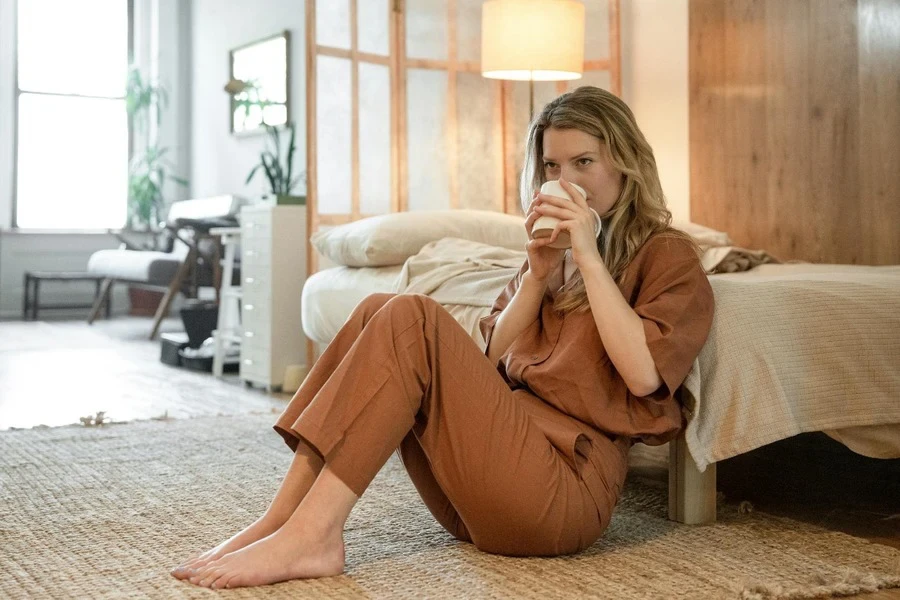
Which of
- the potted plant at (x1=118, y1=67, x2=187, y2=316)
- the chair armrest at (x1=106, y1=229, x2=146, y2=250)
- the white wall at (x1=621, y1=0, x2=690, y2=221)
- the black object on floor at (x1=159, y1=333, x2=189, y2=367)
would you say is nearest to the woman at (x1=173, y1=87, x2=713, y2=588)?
the white wall at (x1=621, y1=0, x2=690, y2=221)

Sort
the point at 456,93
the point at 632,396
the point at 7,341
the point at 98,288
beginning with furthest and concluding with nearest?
1. the point at 98,288
2. the point at 7,341
3. the point at 456,93
4. the point at 632,396

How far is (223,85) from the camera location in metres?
7.21

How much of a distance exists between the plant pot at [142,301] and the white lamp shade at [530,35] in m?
5.09

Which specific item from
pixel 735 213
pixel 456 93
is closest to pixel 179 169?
pixel 456 93

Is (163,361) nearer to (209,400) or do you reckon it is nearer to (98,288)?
(209,400)

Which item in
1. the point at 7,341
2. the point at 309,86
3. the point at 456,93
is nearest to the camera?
the point at 309,86

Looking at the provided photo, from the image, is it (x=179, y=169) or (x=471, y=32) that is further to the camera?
(x=179, y=169)

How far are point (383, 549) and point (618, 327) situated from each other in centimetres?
53

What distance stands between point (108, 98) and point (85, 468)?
6521 millimetres

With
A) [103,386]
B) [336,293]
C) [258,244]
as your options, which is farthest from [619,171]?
[103,386]

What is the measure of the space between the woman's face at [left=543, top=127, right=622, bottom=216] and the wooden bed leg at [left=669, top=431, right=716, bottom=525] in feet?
1.59

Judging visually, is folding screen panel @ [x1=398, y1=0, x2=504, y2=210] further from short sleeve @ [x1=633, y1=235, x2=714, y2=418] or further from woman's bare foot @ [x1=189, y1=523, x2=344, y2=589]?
woman's bare foot @ [x1=189, y1=523, x2=344, y2=589]

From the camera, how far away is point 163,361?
189 inches

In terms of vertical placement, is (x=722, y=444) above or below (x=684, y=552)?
above
